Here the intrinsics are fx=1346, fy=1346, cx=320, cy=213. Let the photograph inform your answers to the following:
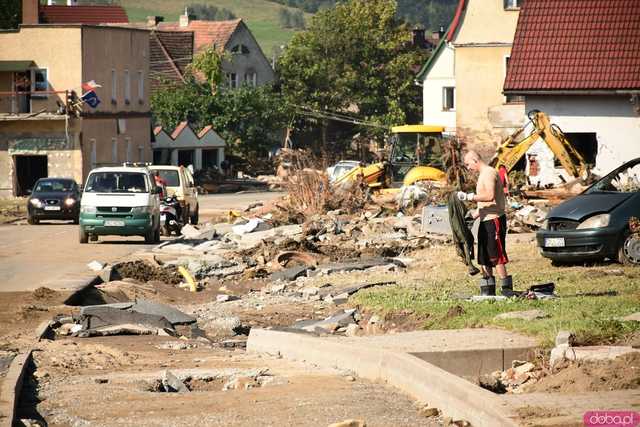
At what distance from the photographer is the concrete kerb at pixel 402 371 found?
30.4 feet

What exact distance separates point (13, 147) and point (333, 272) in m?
44.9

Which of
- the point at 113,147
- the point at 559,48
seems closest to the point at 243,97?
the point at 113,147

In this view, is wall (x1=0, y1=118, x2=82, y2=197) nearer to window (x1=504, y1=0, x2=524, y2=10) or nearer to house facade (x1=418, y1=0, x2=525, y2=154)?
house facade (x1=418, y1=0, x2=525, y2=154)

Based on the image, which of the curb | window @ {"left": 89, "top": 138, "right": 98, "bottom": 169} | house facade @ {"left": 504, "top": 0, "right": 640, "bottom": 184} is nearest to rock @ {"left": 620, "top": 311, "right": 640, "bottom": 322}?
the curb

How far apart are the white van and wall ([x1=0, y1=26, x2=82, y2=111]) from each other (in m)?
34.0

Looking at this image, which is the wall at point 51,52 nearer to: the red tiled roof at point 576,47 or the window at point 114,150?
the window at point 114,150

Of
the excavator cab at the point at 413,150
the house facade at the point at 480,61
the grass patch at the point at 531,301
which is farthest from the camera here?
the house facade at the point at 480,61

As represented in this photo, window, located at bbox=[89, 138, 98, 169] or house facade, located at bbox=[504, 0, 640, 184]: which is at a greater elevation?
house facade, located at bbox=[504, 0, 640, 184]

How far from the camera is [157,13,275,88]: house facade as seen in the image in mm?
99625

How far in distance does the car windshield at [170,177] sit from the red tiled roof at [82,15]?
165 feet

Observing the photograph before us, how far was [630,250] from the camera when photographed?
19078 millimetres

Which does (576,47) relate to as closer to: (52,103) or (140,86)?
(52,103)

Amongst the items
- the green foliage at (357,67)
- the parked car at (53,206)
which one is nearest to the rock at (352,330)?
the parked car at (53,206)

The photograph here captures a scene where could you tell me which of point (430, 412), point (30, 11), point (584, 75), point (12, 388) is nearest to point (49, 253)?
point (584, 75)
